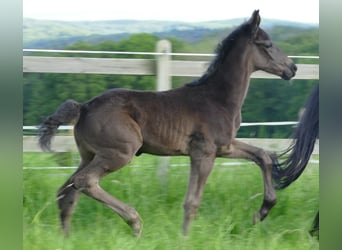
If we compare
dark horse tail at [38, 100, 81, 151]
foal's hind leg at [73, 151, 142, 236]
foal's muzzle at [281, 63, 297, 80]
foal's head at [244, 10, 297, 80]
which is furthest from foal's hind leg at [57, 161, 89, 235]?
foal's muzzle at [281, 63, 297, 80]

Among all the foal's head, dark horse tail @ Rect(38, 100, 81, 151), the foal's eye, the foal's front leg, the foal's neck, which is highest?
the foal's eye

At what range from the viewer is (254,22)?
354 cm

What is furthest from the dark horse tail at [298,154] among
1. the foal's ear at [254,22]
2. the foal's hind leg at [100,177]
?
the foal's hind leg at [100,177]

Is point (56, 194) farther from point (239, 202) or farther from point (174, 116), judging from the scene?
point (239, 202)

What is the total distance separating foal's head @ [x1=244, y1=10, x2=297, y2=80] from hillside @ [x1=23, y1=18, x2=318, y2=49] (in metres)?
0.14

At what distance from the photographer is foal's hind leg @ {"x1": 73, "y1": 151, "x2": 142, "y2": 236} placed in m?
3.42

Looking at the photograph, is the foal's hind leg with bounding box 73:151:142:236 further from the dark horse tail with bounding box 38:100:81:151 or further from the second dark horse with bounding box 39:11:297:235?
the dark horse tail with bounding box 38:100:81:151

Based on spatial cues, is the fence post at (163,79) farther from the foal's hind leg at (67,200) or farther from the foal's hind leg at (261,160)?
the foal's hind leg at (67,200)

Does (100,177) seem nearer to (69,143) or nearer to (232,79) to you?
(69,143)

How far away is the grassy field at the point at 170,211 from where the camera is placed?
329 cm

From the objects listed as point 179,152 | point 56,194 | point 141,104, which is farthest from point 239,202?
point 56,194

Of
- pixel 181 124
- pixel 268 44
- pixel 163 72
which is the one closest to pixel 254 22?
pixel 268 44

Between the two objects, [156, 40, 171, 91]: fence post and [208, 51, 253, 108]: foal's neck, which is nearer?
[208, 51, 253, 108]: foal's neck

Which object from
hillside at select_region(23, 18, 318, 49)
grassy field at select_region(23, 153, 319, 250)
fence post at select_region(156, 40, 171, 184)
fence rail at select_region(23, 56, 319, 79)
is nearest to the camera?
hillside at select_region(23, 18, 318, 49)
